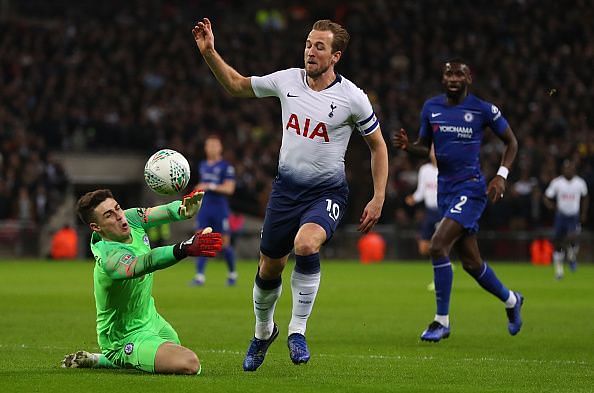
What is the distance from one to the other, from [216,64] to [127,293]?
69.4 inches

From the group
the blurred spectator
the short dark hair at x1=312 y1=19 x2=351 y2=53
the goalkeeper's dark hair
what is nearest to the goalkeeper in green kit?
the goalkeeper's dark hair

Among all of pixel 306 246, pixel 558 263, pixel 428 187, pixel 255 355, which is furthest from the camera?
pixel 558 263

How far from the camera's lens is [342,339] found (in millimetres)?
12539

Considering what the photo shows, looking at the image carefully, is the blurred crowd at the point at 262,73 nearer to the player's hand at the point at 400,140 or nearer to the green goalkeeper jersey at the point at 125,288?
the player's hand at the point at 400,140

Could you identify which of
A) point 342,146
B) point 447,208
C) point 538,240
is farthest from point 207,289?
point 538,240

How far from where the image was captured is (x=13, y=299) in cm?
1795

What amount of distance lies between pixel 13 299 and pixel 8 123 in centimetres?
1591

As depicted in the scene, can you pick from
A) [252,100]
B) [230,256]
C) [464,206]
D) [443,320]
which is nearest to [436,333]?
[443,320]

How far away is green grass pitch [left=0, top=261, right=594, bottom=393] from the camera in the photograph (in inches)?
342

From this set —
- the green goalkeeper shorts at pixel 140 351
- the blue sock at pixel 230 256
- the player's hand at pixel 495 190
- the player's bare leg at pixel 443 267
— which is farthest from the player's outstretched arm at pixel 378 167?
the blue sock at pixel 230 256

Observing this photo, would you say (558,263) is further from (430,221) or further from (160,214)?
(160,214)

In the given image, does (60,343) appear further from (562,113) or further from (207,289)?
(562,113)

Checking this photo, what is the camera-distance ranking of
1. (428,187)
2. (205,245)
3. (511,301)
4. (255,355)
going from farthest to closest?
(428,187) < (511,301) < (255,355) < (205,245)

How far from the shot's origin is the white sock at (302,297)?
9.41 m
